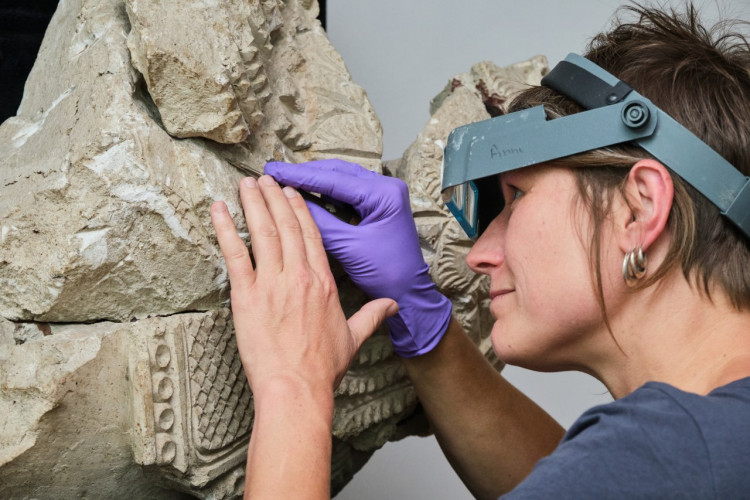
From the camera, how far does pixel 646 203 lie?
107 centimetres

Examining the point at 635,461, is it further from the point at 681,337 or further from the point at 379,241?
the point at 379,241

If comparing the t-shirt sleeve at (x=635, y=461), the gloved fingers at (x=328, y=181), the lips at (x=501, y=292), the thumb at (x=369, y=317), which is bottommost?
the t-shirt sleeve at (x=635, y=461)

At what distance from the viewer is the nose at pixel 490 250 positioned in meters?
1.29

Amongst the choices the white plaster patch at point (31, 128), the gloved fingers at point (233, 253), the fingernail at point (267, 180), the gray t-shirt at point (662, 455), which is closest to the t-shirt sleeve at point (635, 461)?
the gray t-shirt at point (662, 455)

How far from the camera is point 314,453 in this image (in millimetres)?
1075

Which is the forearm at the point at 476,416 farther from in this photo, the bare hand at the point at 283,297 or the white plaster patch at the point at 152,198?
the white plaster patch at the point at 152,198

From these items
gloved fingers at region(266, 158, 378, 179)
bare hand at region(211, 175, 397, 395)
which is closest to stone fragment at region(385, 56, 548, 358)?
gloved fingers at region(266, 158, 378, 179)

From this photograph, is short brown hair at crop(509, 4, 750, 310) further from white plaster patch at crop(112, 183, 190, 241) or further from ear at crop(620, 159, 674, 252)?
white plaster patch at crop(112, 183, 190, 241)

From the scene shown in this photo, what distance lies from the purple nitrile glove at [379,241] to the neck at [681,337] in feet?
1.29

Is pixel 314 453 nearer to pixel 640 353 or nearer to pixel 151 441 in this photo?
pixel 151 441

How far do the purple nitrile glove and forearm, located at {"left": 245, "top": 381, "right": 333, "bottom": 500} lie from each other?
29cm

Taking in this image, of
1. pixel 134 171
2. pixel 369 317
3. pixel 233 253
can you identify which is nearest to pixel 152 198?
pixel 134 171

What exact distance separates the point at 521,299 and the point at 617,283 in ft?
0.47

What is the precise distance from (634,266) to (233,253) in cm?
57
